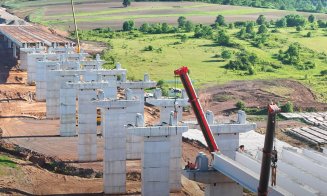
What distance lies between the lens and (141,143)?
4300 cm

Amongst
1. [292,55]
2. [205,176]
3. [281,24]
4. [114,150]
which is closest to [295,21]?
[281,24]

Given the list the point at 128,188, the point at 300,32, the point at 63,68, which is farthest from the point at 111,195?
the point at 300,32

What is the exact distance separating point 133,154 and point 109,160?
24.4 ft

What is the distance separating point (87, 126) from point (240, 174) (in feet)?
76.2

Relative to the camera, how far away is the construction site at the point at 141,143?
31.7 metres

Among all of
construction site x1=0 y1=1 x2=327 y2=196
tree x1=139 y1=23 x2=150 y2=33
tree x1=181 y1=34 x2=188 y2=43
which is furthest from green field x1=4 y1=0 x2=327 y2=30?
construction site x1=0 y1=1 x2=327 y2=196

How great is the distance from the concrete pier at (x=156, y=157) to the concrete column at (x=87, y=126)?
13.4 metres

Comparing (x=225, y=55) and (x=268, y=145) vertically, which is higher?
(x=268, y=145)

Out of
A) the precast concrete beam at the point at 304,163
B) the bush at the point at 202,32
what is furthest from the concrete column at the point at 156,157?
the bush at the point at 202,32

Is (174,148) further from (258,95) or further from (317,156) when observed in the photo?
(258,95)

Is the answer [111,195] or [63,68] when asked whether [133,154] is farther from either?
[63,68]

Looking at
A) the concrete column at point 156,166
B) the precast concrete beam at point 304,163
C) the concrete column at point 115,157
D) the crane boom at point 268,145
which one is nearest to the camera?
→ the crane boom at point 268,145

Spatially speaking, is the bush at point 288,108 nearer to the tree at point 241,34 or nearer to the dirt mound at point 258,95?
the dirt mound at point 258,95

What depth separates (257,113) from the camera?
72.8 m
